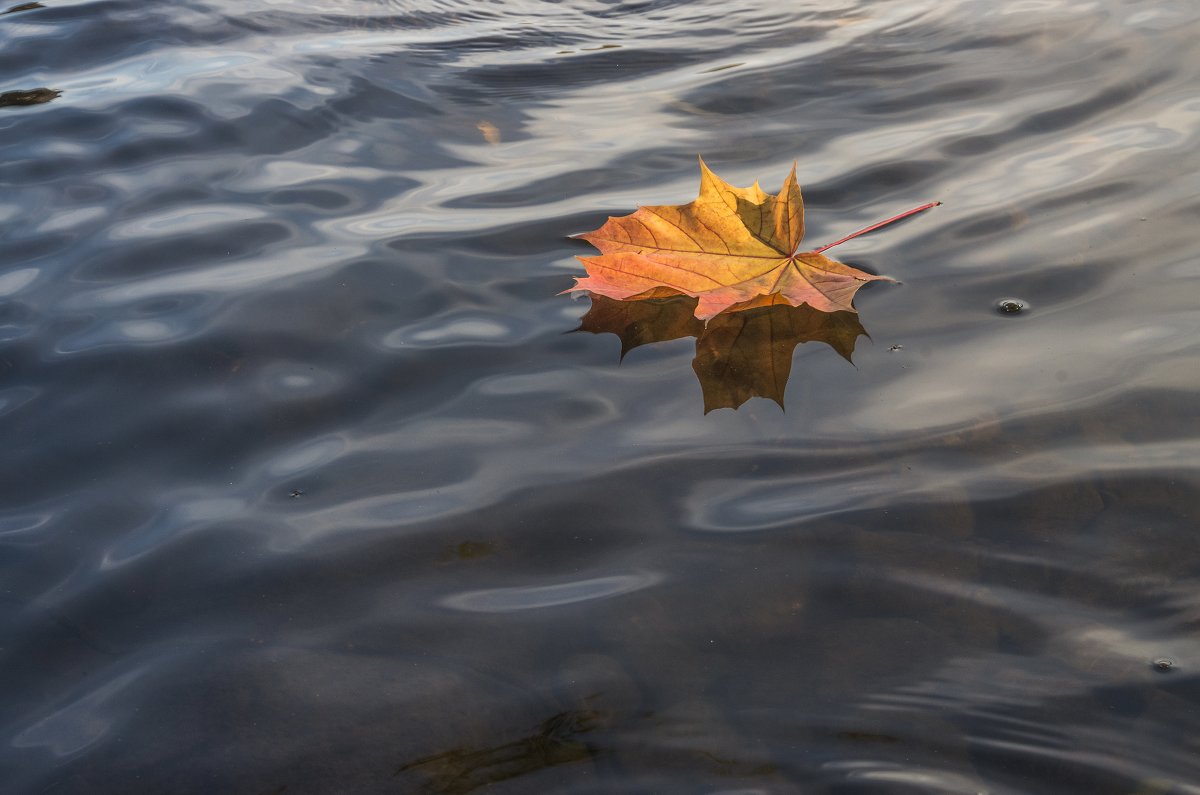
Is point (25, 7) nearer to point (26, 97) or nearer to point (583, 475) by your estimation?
point (26, 97)

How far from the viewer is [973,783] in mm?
1020

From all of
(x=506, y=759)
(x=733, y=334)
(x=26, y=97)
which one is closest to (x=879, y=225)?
(x=733, y=334)

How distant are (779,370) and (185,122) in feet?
6.57

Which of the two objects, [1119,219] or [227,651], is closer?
[227,651]

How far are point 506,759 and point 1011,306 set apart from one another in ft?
3.89

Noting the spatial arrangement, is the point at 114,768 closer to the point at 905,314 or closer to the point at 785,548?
the point at 785,548

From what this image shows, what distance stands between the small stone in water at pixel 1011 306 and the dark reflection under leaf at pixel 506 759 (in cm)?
106

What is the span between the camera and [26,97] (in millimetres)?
3035

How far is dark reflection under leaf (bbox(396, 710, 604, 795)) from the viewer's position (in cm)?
107

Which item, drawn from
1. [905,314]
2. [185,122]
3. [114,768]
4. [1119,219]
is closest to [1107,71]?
[1119,219]

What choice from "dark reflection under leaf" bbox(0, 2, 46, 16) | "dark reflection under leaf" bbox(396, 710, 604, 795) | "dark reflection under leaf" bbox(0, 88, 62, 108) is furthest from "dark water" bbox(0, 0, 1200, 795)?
"dark reflection under leaf" bbox(0, 2, 46, 16)

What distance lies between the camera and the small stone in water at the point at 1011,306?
1728 mm

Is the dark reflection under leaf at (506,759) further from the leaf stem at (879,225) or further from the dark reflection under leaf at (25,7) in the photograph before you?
the dark reflection under leaf at (25,7)

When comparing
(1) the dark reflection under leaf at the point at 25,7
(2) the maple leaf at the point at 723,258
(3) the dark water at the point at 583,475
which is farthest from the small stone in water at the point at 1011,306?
(1) the dark reflection under leaf at the point at 25,7
